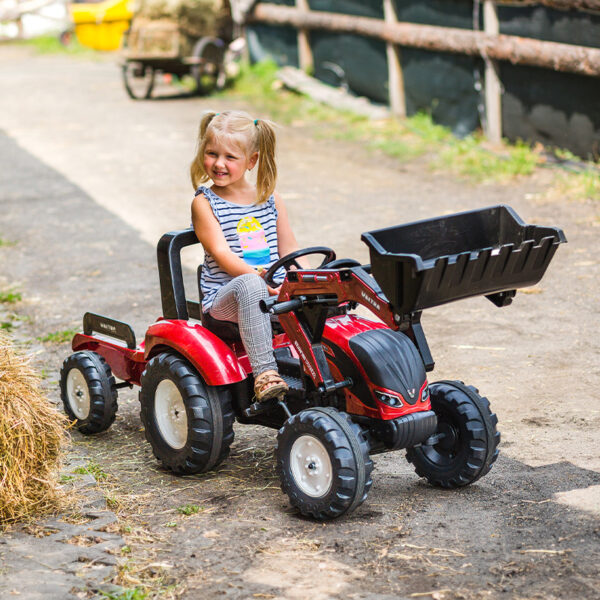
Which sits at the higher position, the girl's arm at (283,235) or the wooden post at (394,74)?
the girl's arm at (283,235)

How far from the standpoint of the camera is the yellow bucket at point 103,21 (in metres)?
23.9

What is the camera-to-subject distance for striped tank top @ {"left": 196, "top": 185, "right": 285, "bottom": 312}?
14.4 ft

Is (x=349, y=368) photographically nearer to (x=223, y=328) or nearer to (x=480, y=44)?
(x=223, y=328)

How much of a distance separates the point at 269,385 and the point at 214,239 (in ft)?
2.24

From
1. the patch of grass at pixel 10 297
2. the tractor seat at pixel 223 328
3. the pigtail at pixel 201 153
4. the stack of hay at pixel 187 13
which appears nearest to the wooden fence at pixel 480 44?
the stack of hay at pixel 187 13

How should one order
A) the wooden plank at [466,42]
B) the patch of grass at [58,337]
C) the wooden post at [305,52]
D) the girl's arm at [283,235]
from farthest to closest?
the wooden post at [305,52], the wooden plank at [466,42], the patch of grass at [58,337], the girl's arm at [283,235]

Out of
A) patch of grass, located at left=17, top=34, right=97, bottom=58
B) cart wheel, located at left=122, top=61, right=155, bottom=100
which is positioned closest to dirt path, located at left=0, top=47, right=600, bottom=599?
cart wheel, located at left=122, top=61, right=155, bottom=100

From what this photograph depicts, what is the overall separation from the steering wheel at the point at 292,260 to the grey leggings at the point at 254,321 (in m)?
0.09

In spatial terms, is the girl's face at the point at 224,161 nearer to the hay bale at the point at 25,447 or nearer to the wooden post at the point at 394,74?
the hay bale at the point at 25,447

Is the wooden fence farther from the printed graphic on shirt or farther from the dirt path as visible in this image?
the printed graphic on shirt

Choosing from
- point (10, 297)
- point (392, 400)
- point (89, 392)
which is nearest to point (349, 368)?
point (392, 400)

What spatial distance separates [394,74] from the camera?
12.8 meters

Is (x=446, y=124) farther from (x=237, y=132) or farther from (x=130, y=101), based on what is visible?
(x=237, y=132)

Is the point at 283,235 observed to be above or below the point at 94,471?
above
